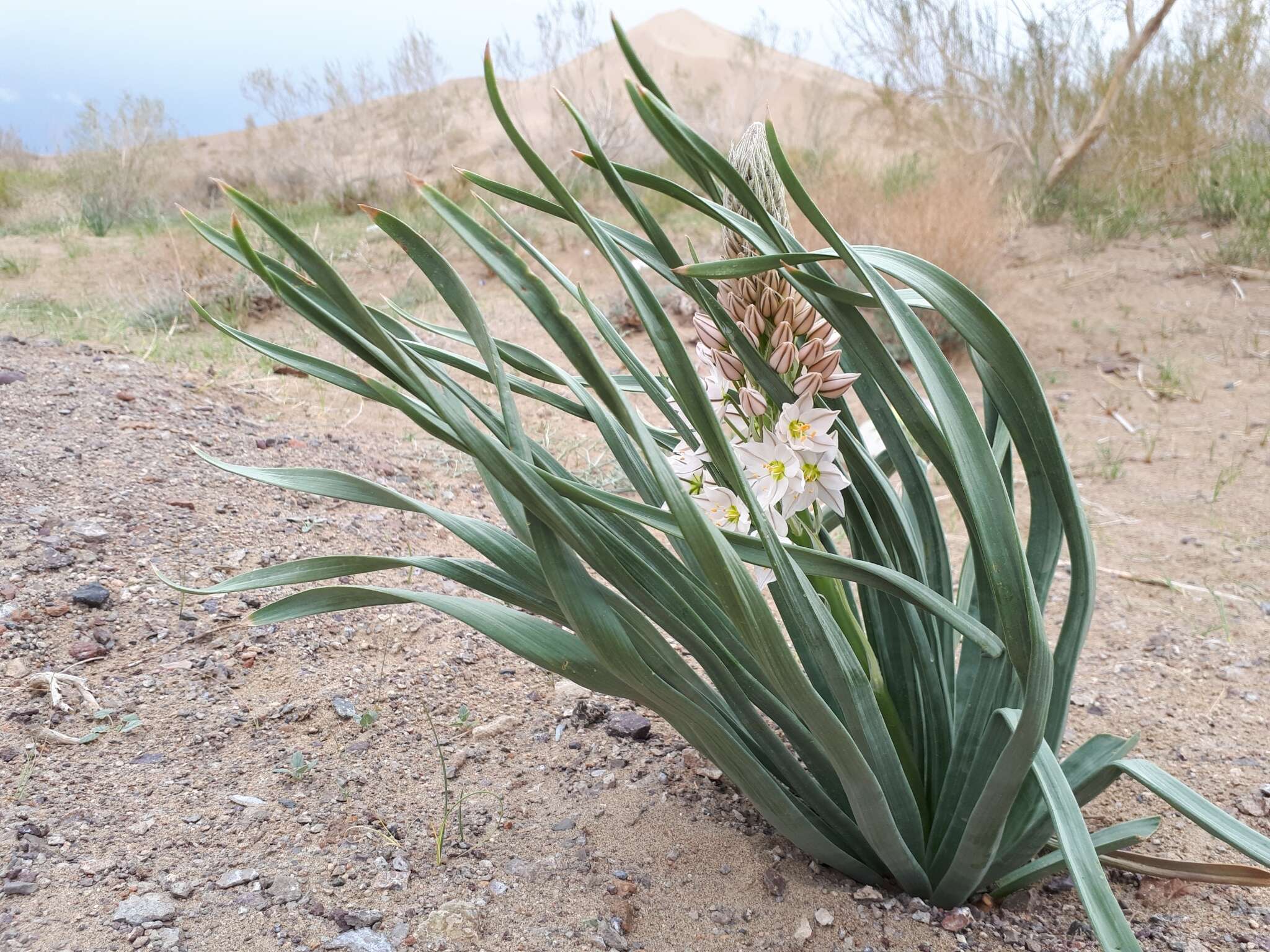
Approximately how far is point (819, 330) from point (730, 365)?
0.11 meters

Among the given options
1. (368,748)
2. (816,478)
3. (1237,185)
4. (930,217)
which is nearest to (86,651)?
(368,748)

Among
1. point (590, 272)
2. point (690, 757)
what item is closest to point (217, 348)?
point (590, 272)

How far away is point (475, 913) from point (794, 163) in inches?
354

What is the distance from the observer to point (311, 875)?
4.03 feet

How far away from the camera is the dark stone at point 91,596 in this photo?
1893mm

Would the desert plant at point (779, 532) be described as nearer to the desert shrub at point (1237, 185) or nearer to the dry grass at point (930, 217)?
the dry grass at point (930, 217)

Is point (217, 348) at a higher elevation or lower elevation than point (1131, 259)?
lower

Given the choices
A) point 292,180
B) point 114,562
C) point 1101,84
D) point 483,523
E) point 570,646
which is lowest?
point 114,562

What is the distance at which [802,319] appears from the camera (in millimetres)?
978

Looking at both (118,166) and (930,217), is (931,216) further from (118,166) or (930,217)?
(118,166)

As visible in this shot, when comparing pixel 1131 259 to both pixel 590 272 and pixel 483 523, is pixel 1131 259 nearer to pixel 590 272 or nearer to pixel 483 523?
pixel 590 272

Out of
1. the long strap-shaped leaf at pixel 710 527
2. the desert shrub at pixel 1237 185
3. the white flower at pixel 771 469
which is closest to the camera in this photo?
the long strap-shaped leaf at pixel 710 527

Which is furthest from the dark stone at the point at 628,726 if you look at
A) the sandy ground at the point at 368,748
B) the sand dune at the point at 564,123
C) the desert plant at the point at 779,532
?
the sand dune at the point at 564,123

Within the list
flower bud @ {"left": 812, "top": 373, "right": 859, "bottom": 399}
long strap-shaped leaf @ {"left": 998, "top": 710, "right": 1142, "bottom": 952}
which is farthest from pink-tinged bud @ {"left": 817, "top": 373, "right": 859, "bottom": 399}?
long strap-shaped leaf @ {"left": 998, "top": 710, "right": 1142, "bottom": 952}
